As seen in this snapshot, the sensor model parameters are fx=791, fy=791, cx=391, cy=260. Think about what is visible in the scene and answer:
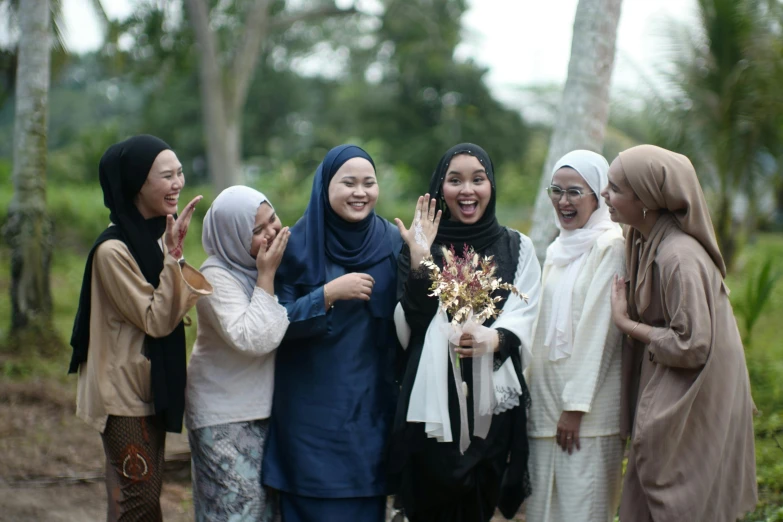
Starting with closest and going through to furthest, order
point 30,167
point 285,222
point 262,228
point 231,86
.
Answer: point 262,228 < point 30,167 < point 231,86 < point 285,222

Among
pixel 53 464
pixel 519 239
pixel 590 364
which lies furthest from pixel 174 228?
pixel 53 464

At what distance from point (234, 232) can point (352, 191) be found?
52 centimetres

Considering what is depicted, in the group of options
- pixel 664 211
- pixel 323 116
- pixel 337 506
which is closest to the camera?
pixel 664 211

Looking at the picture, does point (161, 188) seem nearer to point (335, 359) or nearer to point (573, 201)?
point (335, 359)

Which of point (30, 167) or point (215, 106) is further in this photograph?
point (215, 106)

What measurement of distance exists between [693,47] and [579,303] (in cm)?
861

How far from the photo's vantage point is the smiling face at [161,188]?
3230 mm

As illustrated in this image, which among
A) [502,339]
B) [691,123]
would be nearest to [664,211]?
[502,339]

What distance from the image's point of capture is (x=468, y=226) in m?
3.38

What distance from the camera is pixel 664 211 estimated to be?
3059 millimetres

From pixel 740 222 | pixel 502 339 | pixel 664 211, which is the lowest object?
pixel 502 339

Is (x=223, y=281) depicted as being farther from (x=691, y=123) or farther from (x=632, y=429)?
(x=691, y=123)

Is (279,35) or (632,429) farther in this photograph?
(279,35)

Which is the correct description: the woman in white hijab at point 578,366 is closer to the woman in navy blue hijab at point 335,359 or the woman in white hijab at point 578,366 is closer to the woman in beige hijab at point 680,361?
the woman in beige hijab at point 680,361
